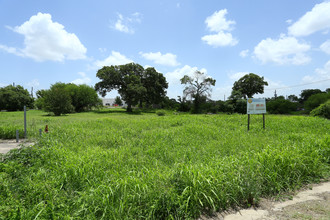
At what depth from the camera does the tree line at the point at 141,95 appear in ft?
92.7

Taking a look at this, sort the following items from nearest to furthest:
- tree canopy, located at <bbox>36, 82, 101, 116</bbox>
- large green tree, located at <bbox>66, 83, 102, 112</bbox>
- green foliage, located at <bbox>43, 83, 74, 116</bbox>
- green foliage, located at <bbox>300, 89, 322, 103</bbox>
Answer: green foliage, located at <bbox>43, 83, 74, 116</bbox>, tree canopy, located at <bbox>36, 82, 101, 116</bbox>, large green tree, located at <bbox>66, 83, 102, 112</bbox>, green foliage, located at <bbox>300, 89, 322, 103</bbox>

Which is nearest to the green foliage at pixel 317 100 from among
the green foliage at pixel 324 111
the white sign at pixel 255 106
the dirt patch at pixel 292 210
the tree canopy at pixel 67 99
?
the green foliage at pixel 324 111

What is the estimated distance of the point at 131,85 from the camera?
3219cm

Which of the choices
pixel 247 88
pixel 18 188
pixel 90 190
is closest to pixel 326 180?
pixel 90 190

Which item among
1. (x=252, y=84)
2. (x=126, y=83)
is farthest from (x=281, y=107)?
(x=126, y=83)

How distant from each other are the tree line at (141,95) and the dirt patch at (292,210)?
29.2 metres

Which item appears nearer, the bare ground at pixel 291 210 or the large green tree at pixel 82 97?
the bare ground at pixel 291 210

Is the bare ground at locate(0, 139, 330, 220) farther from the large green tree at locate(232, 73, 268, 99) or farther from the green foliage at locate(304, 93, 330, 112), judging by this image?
the large green tree at locate(232, 73, 268, 99)

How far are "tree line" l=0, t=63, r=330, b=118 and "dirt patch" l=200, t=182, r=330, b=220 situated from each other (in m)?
29.2

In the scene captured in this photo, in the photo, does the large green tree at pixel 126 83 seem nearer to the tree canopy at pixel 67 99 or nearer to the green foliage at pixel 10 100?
the tree canopy at pixel 67 99

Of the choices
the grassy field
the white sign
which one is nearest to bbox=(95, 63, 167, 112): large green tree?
the white sign

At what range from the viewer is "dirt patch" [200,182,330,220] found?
2461 millimetres

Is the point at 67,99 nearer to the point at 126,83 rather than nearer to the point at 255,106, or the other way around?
the point at 126,83

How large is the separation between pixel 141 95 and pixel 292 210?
3160cm
